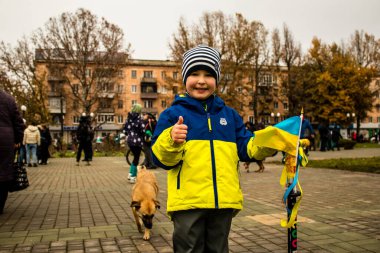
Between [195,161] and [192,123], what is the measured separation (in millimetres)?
272

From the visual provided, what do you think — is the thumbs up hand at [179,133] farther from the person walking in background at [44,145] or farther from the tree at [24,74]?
the tree at [24,74]

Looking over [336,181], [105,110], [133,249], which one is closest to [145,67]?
[105,110]

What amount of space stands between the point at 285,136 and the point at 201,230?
2.82 ft

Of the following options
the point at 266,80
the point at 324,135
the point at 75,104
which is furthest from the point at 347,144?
the point at 75,104

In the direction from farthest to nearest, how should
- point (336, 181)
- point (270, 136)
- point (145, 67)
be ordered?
point (145, 67)
point (336, 181)
point (270, 136)

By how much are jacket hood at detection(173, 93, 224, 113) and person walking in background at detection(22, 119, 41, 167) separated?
15.5 meters

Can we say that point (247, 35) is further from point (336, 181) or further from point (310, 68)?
point (336, 181)

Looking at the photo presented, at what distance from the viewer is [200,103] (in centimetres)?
277

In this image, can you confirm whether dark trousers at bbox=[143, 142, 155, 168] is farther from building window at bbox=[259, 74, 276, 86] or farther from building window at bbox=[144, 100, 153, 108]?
building window at bbox=[144, 100, 153, 108]

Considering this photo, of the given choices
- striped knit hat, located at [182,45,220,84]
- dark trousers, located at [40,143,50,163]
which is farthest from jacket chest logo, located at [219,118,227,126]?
dark trousers, located at [40,143,50,163]

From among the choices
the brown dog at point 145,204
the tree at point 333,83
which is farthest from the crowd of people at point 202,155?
the tree at point 333,83

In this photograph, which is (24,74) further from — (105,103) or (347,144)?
(347,144)

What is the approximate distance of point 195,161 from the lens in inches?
101

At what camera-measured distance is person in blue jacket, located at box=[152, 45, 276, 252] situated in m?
2.50
